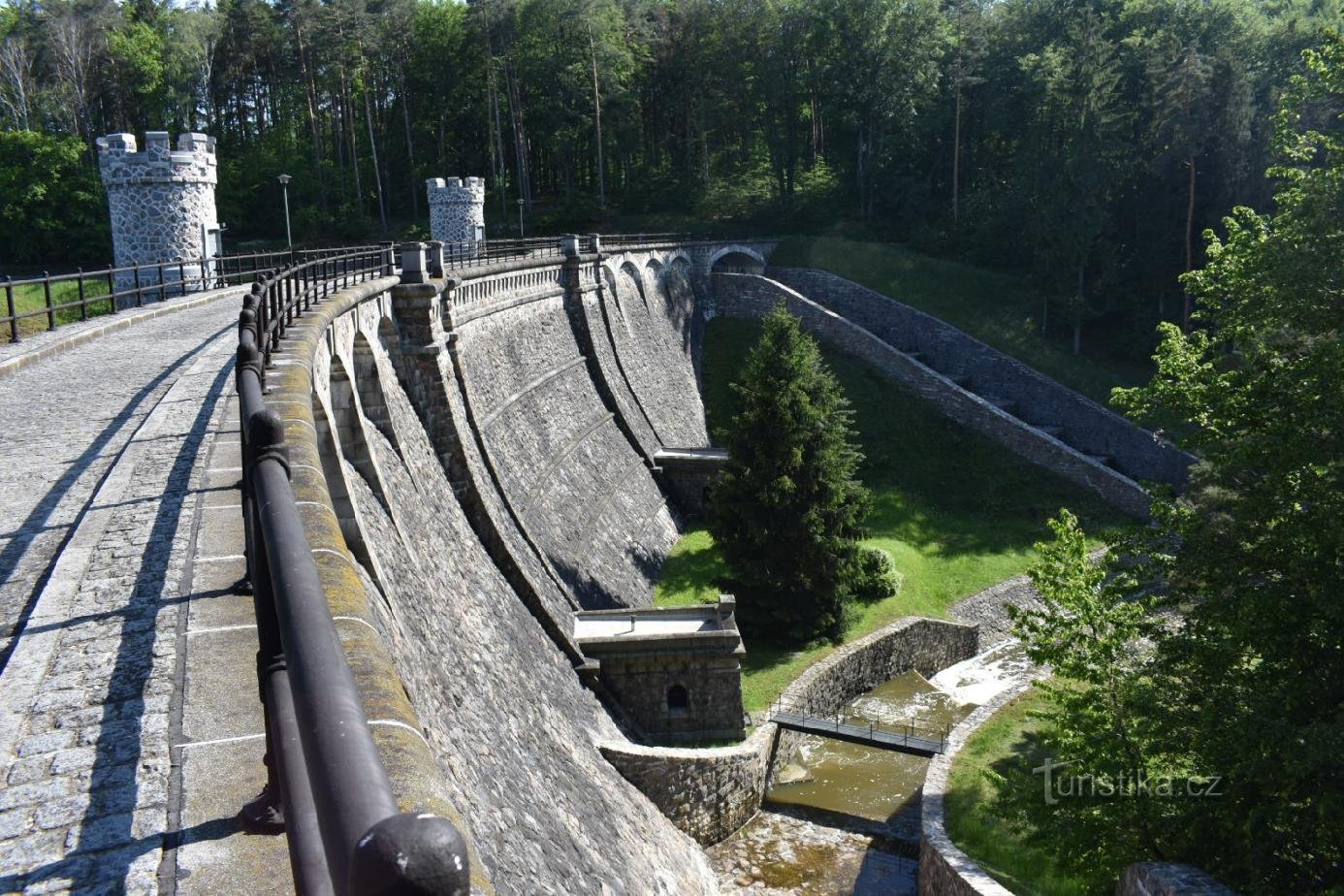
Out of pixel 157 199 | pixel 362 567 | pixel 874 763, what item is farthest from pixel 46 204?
pixel 362 567

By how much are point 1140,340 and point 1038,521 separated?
14.0 m

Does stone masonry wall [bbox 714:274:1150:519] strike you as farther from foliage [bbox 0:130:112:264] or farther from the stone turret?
foliage [bbox 0:130:112:264]

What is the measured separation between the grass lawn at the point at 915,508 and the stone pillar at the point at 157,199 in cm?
1527

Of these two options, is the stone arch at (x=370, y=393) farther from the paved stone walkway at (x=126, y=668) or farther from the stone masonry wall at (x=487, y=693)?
Result: the paved stone walkway at (x=126, y=668)

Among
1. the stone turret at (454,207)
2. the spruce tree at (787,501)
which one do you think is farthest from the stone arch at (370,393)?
the stone turret at (454,207)

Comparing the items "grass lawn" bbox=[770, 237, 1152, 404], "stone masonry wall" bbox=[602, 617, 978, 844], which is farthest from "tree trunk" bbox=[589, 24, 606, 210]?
"stone masonry wall" bbox=[602, 617, 978, 844]

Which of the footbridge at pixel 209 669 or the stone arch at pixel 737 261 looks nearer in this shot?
the footbridge at pixel 209 669

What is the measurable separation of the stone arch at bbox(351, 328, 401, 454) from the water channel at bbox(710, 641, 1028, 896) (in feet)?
31.6

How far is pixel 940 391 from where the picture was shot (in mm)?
40156

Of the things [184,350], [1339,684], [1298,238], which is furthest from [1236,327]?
[184,350]

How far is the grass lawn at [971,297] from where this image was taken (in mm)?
42469

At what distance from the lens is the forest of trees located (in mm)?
44938

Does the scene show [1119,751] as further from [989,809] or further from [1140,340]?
[1140,340]

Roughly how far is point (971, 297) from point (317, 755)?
4817 centimetres
